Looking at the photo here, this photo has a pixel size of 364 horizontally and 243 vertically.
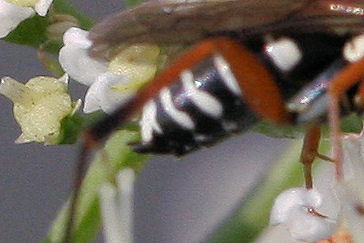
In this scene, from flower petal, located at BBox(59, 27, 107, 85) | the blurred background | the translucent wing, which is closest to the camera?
the translucent wing

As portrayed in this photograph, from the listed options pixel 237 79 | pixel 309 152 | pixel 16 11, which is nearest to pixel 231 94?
pixel 237 79

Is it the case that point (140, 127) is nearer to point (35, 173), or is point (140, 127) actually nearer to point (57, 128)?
point (57, 128)

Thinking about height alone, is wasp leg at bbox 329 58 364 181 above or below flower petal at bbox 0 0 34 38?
below

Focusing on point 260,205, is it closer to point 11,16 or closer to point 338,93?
point 338,93

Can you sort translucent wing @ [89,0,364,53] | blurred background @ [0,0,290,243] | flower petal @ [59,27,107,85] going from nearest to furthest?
1. translucent wing @ [89,0,364,53]
2. flower petal @ [59,27,107,85]
3. blurred background @ [0,0,290,243]

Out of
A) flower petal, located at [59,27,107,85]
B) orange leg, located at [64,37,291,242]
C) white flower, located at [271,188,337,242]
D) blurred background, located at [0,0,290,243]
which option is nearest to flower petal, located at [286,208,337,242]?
white flower, located at [271,188,337,242]

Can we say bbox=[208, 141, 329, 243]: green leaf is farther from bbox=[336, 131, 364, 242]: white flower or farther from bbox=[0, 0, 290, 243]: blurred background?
bbox=[0, 0, 290, 243]: blurred background
